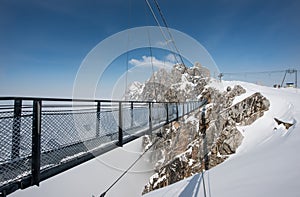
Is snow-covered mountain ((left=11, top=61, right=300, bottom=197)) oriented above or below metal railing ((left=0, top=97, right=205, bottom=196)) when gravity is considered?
below

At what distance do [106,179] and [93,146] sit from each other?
16654 mm

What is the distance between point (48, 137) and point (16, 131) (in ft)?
0.99

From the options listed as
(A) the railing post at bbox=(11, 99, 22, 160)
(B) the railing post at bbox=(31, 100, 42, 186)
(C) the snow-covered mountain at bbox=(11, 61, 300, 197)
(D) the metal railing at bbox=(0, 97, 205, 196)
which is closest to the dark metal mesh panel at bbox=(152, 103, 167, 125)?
(C) the snow-covered mountain at bbox=(11, 61, 300, 197)

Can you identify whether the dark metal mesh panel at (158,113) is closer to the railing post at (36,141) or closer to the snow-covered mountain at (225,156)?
the snow-covered mountain at (225,156)

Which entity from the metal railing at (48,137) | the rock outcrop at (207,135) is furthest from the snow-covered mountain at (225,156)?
the metal railing at (48,137)

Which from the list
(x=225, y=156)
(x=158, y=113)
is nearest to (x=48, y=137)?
(x=158, y=113)

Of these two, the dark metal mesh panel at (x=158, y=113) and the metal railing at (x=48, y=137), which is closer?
the metal railing at (x=48, y=137)

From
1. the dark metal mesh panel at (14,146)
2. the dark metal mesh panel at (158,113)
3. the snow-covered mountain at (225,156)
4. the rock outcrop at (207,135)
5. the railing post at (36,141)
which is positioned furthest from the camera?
the rock outcrop at (207,135)

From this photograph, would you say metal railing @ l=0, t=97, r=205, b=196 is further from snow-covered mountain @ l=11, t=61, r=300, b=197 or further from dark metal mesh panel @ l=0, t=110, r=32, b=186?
snow-covered mountain @ l=11, t=61, r=300, b=197

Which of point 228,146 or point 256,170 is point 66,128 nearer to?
point 256,170

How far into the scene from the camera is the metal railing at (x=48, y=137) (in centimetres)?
126

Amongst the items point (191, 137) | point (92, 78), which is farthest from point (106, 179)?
point (92, 78)

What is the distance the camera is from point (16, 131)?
1.31 m

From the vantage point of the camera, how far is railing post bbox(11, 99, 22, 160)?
1.29 m
